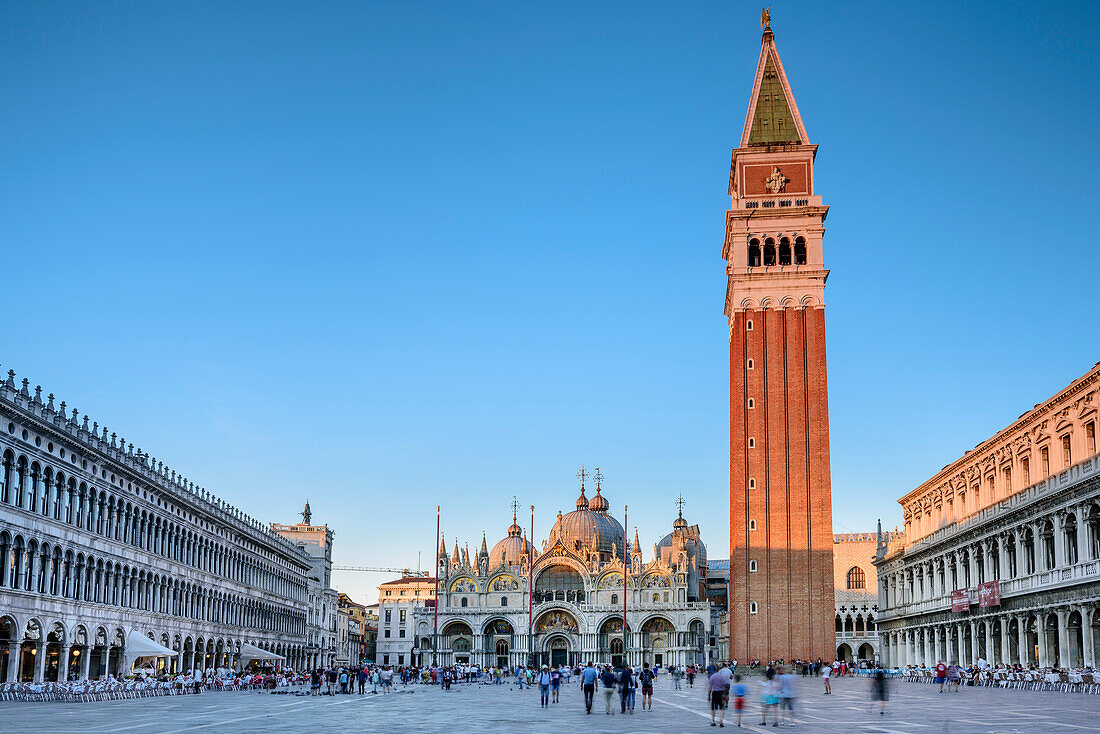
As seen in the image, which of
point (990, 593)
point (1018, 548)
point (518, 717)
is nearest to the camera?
point (518, 717)

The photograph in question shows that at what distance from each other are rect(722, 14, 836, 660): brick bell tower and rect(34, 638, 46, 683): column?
138 ft

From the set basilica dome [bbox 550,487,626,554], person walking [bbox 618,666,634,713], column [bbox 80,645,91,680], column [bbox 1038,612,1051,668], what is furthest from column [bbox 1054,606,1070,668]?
basilica dome [bbox 550,487,626,554]

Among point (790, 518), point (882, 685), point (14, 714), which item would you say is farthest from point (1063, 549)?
point (14, 714)

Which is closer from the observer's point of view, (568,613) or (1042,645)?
(1042,645)

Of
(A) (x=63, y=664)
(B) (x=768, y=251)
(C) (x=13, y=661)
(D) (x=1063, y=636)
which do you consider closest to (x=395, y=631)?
(B) (x=768, y=251)

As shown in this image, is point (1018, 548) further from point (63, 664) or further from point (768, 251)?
point (63, 664)

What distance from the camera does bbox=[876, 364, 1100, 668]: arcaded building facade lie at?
145 ft

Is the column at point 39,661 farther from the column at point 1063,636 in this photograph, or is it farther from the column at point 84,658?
the column at point 1063,636

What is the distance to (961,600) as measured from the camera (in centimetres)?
5691

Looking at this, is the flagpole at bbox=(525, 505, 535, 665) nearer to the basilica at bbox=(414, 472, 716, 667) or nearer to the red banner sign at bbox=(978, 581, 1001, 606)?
the basilica at bbox=(414, 472, 716, 667)

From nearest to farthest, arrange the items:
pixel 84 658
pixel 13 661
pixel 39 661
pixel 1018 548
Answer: pixel 13 661, pixel 39 661, pixel 84 658, pixel 1018 548

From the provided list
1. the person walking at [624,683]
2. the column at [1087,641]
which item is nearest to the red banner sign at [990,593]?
the column at [1087,641]

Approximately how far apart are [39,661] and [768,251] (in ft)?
173

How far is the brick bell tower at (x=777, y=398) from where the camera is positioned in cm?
7069
